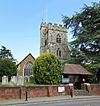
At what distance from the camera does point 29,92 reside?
3094 cm

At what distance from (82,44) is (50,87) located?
744 inches

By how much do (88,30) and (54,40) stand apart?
3845 centimetres

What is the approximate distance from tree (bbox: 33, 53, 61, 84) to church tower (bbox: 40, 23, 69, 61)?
46.9 metres

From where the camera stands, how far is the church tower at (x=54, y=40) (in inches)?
3396

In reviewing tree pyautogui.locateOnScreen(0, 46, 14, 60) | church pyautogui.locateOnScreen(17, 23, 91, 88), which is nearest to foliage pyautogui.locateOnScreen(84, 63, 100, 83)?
church pyautogui.locateOnScreen(17, 23, 91, 88)

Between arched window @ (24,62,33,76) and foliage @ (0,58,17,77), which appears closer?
foliage @ (0,58,17,77)

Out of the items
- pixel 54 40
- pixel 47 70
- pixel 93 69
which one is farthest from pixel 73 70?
pixel 54 40

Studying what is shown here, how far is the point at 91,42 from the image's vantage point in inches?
1866

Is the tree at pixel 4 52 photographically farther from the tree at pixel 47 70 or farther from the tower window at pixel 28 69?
the tree at pixel 47 70

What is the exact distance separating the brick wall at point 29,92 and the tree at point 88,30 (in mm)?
14192

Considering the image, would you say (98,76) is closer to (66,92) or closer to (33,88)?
(66,92)

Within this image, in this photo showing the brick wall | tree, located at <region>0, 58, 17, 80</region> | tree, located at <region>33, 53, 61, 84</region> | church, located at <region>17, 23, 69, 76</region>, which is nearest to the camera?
the brick wall

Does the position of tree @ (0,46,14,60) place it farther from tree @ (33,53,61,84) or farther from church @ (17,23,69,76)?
tree @ (33,53,61,84)

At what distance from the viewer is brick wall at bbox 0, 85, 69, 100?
29.0 metres
